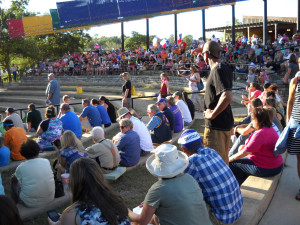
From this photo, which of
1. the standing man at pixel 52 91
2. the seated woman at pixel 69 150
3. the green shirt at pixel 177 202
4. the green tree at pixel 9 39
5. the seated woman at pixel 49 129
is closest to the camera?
the green shirt at pixel 177 202

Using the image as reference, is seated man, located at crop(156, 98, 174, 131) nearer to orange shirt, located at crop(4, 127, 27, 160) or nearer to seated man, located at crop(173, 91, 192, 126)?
seated man, located at crop(173, 91, 192, 126)

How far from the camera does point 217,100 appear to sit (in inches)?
154

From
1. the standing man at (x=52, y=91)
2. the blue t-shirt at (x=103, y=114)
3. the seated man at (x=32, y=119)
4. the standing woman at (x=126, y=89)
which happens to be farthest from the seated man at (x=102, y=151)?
the standing man at (x=52, y=91)

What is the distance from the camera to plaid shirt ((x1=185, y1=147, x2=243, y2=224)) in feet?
10.7

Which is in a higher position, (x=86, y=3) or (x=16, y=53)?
(x=86, y=3)

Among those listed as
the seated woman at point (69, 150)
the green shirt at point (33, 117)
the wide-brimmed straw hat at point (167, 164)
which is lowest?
the green shirt at point (33, 117)

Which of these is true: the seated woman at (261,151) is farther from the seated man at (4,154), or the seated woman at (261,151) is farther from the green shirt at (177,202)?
the seated man at (4,154)

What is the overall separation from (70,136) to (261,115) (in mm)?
2939

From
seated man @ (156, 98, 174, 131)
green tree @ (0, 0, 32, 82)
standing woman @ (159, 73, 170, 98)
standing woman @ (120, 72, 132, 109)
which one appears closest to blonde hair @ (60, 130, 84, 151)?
seated man @ (156, 98, 174, 131)

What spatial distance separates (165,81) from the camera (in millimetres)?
11930

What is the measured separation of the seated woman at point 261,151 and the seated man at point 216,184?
4.01ft

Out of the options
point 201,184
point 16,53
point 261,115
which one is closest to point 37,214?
point 201,184

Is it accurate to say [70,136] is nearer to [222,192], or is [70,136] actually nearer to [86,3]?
[222,192]

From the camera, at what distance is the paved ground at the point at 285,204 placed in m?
3.87
